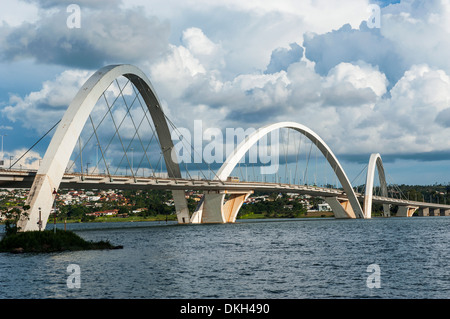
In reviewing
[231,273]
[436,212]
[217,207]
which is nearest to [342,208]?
[217,207]

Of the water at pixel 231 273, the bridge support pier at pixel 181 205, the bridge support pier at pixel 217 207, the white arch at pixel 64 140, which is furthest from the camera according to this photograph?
the bridge support pier at pixel 181 205

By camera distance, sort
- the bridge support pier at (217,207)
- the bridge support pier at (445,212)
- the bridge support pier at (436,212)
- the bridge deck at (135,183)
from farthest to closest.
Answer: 1. the bridge support pier at (445,212)
2. the bridge support pier at (436,212)
3. the bridge support pier at (217,207)
4. the bridge deck at (135,183)

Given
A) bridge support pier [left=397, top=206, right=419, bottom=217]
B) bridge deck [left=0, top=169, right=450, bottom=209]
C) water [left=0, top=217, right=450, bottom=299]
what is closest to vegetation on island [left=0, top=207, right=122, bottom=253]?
water [left=0, top=217, right=450, bottom=299]

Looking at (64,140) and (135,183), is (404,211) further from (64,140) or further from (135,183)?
(64,140)

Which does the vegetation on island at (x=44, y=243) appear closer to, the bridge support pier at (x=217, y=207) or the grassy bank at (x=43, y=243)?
the grassy bank at (x=43, y=243)

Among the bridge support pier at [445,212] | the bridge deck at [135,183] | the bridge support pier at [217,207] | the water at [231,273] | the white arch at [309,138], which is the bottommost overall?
the bridge support pier at [445,212]

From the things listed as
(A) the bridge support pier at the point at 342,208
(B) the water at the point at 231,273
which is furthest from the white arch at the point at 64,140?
(A) the bridge support pier at the point at 342,208
